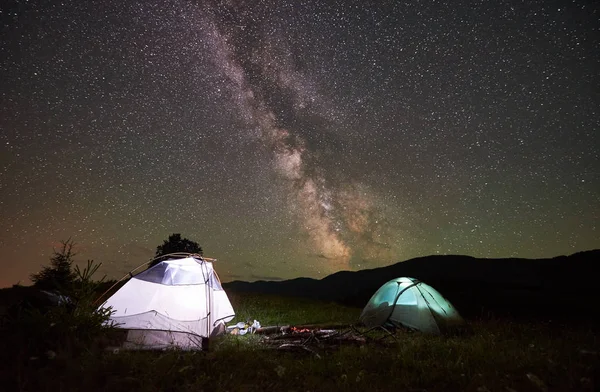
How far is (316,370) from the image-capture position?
543cm

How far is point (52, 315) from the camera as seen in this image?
17.8ft

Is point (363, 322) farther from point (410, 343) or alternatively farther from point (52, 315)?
point (52, 315)

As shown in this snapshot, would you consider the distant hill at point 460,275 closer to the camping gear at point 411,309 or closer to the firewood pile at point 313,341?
the camping gear at point 411,309

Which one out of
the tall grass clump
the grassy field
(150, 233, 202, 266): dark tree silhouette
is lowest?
the grassy field

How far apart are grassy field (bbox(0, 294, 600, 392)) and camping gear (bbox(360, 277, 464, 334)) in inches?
125

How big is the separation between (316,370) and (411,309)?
589cm

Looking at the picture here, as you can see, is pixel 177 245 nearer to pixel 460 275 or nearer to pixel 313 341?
pixel 313 341

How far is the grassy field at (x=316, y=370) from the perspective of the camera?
4.06 meters

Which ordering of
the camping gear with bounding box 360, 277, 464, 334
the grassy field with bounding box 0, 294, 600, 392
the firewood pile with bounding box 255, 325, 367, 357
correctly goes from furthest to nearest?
1. the camping gear with bounding box 360, 277, 464, 334
2. the firewood pile with bounding box 255, 325, 367, 357
3. the grassy field with bounding box 0, 294, 600, 392

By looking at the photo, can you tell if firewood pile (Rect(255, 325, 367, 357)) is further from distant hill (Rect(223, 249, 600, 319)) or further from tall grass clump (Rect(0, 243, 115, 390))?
distant hill (Rect(223, 249, 600, 319))

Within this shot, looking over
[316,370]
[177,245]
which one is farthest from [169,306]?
[177,245]

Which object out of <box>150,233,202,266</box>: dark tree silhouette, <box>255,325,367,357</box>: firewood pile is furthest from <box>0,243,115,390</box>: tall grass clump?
<box>150,233,202,266</box>: dark tree silhouette

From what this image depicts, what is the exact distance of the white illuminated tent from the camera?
797 cm

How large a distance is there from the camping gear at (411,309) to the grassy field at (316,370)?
3.17 metres
